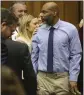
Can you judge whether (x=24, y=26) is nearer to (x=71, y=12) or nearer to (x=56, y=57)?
(x=56, y=57)

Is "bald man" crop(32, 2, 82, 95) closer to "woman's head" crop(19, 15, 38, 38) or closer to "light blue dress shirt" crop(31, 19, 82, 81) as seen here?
"light blue dress shirt" crop(31, 19, 82, 81)

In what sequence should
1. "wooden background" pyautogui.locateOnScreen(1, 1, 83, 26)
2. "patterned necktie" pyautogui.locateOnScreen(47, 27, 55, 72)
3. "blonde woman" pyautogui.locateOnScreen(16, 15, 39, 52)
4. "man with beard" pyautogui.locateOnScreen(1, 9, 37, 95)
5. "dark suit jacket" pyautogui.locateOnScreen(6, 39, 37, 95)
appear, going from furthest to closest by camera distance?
"wooden background" pyautogui.locateOnScreen(1, 1, 83, 26) < "blonde woman" pyautogui.locateOnScreen(16, 15, 39, 52) < "patterned necktie" pyautogui.locateOnScreen(47, 27, 55, 72) < "dark suit jacket" pyautogui.locateOnScreen(6, 39, 37, 95) < "man with beard" pyautogui.locateOnScreen(1, 9, 37, 95)

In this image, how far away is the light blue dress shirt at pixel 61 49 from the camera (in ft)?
14.9

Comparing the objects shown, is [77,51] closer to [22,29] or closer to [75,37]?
[75,37]

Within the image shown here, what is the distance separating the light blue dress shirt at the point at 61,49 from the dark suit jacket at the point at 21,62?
1.17 meters

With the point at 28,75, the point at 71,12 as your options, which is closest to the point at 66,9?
the point at 71,12

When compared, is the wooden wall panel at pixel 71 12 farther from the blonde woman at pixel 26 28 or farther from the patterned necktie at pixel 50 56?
the patterned necktie at pixel 50 56

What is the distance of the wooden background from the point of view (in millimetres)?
6992

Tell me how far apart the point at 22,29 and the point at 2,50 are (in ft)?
5.45

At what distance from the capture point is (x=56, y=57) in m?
4.56

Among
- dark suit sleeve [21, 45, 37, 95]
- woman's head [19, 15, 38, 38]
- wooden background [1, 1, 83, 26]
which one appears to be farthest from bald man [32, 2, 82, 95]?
wooden background [1, 1, 83, 26]

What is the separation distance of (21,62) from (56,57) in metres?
1.28

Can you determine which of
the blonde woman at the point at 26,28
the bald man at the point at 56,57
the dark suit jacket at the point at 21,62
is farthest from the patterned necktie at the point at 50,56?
the dark suit jacket at the point at 21,62

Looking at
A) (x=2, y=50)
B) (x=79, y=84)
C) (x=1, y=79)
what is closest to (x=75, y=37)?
(x=79, y=84)
